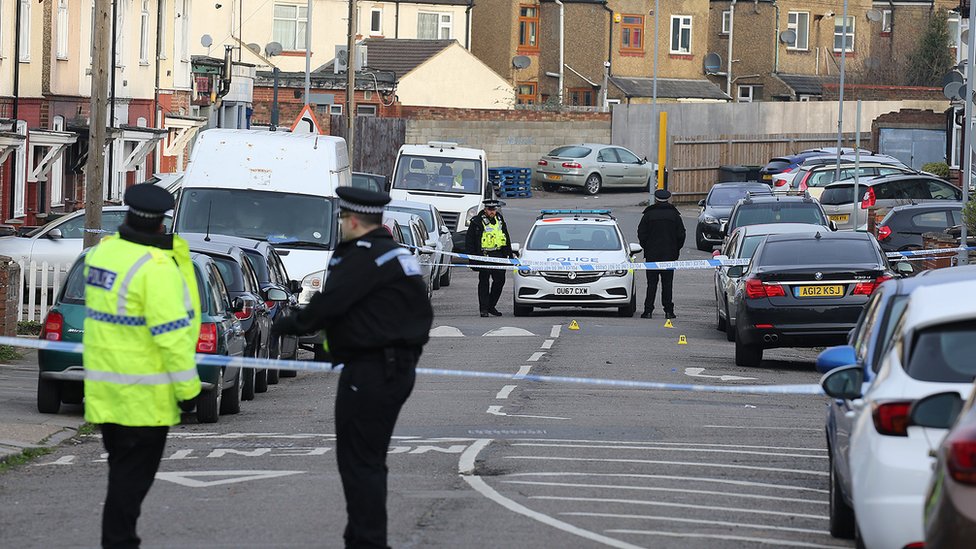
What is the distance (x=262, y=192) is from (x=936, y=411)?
17157 millimetres

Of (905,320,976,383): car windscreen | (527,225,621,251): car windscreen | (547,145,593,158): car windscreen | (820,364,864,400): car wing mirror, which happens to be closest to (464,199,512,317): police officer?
Answer: (527,225,621,251): car windscreen

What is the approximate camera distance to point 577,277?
1070 inches

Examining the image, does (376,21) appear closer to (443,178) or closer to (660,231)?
(443,178)

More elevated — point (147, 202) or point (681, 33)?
point (681, 33)

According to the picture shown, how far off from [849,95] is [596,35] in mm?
11135

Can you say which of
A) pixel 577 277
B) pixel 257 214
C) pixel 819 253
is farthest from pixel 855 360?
pixel 577 277

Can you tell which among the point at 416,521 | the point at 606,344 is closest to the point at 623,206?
the point at 606,344

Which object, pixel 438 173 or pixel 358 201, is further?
pixel 438 173

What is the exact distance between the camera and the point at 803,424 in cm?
1485

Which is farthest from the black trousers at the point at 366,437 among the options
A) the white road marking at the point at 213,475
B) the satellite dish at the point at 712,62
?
the satellite dish at the point at 712,62

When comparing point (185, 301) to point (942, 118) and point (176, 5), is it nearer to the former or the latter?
point (176, 5)

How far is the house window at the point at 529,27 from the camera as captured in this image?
7712cm

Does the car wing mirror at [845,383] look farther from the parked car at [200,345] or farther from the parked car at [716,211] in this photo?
the parked car at [716,211]

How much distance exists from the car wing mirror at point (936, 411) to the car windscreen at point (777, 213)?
84.0 ft
